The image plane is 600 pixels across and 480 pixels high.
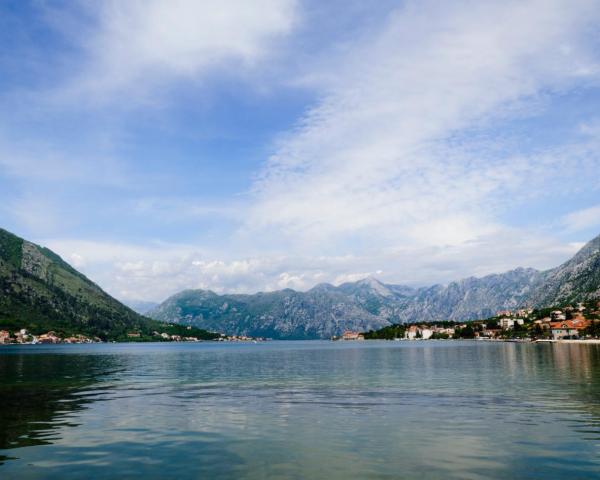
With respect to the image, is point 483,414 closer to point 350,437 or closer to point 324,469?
point 350,437

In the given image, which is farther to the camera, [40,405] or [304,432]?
[40,405]

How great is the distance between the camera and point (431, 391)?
6041 cm

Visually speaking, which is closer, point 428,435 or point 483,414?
point 428,435

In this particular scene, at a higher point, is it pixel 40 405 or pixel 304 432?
pixel 304 432

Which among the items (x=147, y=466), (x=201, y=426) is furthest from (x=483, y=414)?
(x=147, y=466)

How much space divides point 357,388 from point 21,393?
4134cm

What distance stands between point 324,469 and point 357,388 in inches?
1602

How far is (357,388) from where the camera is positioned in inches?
2559

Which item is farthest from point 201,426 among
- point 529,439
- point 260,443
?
point 529,439

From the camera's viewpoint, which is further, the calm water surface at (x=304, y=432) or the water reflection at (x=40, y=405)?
the water reflection at (x=40, y=405)

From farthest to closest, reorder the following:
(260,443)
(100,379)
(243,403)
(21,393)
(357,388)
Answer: (100,379) < (357,388) < (21,393) < (243,403) < (260,443)

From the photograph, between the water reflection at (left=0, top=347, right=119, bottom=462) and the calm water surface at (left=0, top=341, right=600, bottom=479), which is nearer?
the calm water surface at (left=0, top=341, right=600, bottom=479)

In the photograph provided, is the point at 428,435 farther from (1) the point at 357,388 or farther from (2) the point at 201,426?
(1) the point at 357,388

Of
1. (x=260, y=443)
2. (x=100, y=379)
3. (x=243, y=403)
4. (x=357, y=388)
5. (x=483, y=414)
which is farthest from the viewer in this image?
(x=100, y=379)
